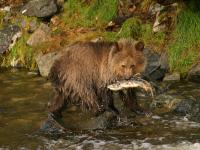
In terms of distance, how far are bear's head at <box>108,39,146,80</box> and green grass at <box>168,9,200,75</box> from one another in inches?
103

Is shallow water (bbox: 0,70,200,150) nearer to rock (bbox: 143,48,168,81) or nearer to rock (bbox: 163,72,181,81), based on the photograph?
rock (bbox: 163,72,181,81)

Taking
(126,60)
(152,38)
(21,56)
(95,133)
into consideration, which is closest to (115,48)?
(126,60)

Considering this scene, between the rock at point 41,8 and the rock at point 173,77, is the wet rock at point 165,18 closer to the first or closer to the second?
the rock at point 173,77

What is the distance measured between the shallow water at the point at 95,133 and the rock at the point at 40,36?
2.57 m

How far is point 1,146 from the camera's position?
7.27 meters

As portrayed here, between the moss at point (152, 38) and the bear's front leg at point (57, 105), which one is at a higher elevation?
the moss at point (152, 38)

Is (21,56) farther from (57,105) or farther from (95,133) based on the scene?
(95,133)

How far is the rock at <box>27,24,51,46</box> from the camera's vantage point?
11.7 m

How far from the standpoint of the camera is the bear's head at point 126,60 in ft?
25.1

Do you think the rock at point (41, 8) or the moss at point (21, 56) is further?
the rock at point (41, 8)

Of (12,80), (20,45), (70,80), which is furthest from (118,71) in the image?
(20,45)

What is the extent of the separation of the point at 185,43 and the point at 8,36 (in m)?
3.93

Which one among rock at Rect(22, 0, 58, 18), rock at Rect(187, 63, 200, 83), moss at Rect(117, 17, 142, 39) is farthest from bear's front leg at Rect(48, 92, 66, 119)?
rock at Rect(22, 0, 58, 18)

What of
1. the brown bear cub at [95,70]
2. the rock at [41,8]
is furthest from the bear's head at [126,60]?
the rock at [41,8]
